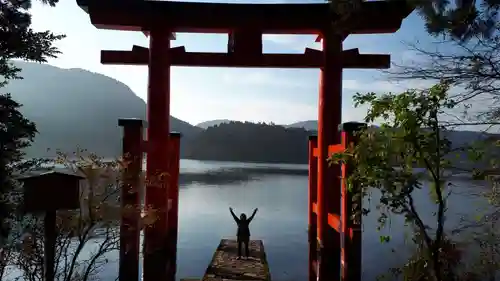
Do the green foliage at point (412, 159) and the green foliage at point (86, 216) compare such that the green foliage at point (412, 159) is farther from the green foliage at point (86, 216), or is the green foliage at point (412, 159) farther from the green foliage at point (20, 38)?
the green foliage at point (20, 38)

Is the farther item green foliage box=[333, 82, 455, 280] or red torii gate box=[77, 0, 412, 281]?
red torii gate box=[77, 0, 412, 281]

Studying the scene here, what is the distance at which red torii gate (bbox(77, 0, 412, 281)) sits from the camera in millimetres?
5461

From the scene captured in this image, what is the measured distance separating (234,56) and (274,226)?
1257cm

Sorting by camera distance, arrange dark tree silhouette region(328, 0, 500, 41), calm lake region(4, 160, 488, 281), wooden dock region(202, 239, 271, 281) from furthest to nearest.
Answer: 1. calm lake region(4, 160, 488, 281)
2. wooden dock region(202, 239, 271, 281)
3. dark tree silhouette region(328, 0, 500, 41)

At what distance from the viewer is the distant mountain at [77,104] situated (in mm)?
53406

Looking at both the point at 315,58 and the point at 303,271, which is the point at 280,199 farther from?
the point at 315,58

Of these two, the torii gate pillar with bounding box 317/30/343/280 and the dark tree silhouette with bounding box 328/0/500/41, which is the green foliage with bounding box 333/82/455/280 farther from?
the torii gate pillar with bounding box 317/30/343/280

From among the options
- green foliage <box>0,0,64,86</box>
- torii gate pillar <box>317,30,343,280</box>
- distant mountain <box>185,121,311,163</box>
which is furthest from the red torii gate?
distant mountain <box>185,121,311,163</box>

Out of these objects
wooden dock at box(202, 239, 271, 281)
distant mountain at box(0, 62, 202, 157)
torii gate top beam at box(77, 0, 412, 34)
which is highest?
distant mountain at box(0, 62, 202, 157)

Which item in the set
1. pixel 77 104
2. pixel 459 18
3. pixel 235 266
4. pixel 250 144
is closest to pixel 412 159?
pixel 459 18

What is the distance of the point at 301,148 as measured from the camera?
56.0 meters

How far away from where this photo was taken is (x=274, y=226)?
57.6ft

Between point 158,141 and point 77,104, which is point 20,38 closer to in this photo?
point 158,141

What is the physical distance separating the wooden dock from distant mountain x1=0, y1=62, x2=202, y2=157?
38.0m
